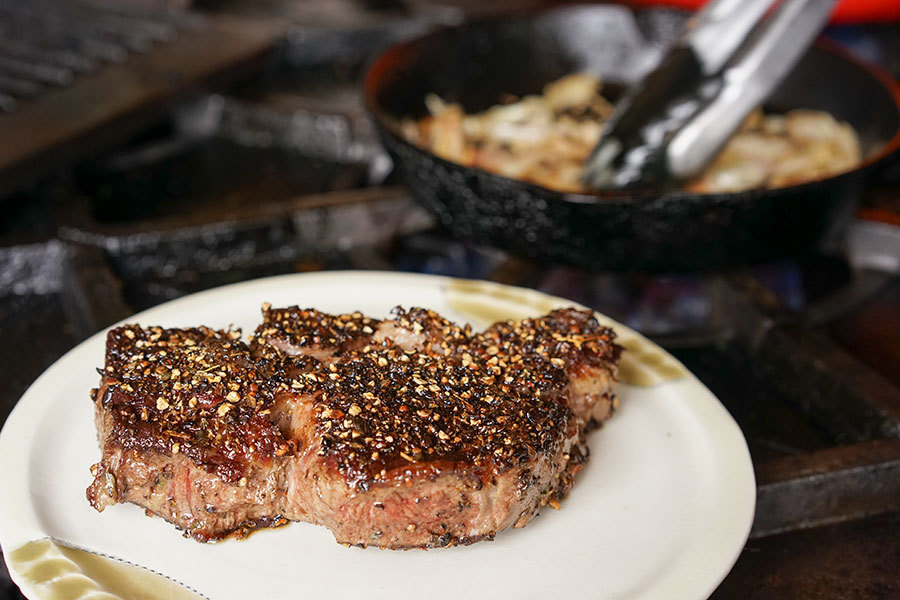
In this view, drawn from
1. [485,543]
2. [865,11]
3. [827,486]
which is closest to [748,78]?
[827,486]

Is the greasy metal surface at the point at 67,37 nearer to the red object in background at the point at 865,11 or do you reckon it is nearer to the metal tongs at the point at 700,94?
the metal tongs at the point at 700,94

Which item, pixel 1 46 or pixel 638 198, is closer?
pixel 638 198

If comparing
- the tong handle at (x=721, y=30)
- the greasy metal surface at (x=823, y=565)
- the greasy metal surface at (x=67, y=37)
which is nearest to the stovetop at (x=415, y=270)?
the greasy metal surface at (x=823, y=565)

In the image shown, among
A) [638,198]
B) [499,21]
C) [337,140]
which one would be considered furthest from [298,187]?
[638,198]

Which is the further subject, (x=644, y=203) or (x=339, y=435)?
(x=644, y=203)

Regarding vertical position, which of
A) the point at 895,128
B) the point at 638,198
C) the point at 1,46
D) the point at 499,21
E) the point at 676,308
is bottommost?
the point at 676,308

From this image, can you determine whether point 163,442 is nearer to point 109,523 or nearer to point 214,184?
point 109,523

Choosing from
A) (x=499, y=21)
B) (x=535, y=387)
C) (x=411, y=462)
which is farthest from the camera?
(x=499, y=21)

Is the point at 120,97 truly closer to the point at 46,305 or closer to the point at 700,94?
the point at 46,305
